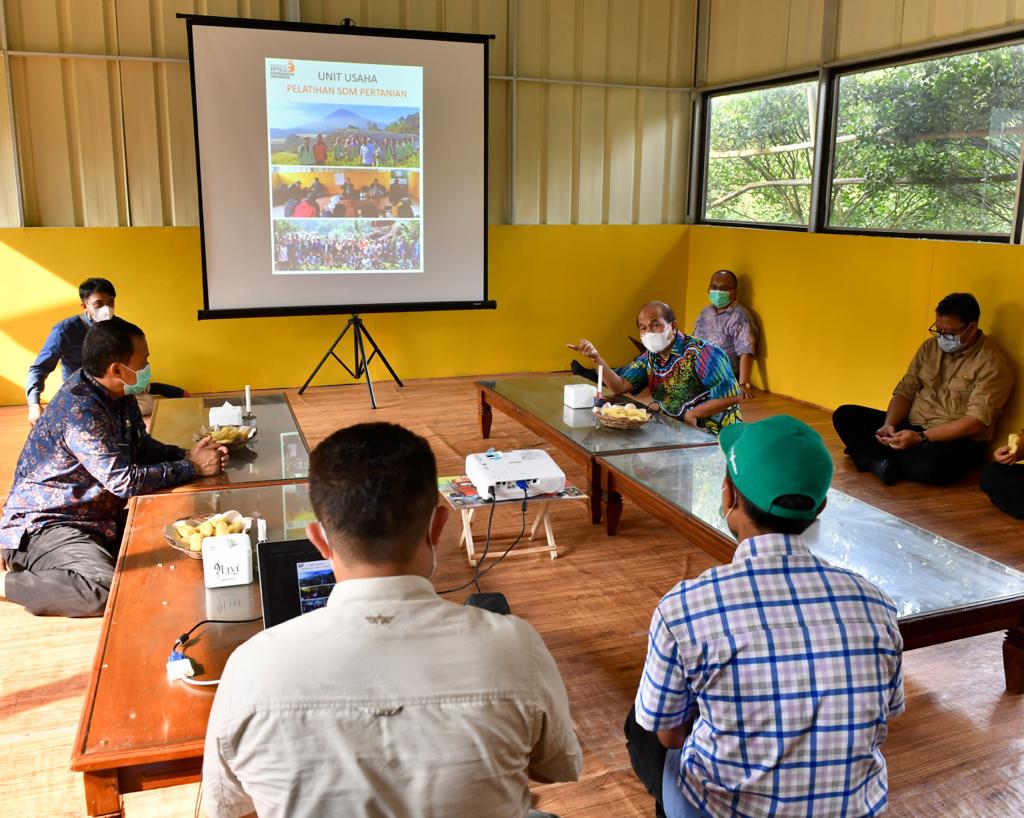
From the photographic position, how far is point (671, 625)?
1.34m

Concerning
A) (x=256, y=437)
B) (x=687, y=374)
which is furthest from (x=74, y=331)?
(x=687, y=374)

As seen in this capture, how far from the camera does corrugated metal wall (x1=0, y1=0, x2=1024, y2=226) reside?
552cm

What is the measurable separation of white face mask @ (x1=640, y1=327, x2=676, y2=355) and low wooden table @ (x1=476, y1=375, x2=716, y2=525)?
331 mm

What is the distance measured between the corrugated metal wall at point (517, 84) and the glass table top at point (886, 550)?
322 cm

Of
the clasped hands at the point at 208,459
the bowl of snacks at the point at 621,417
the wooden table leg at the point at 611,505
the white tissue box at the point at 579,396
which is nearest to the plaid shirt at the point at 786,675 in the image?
the clasped hands at the point at 208,459

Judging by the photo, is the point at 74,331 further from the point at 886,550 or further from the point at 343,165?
the point at 886,550

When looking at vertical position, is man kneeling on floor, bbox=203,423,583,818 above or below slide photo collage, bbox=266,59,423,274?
below

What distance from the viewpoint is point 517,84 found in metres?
6.57

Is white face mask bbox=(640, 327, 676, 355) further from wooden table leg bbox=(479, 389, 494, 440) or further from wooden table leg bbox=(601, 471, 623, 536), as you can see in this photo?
wooden table leg bbox=(479, 389, 494, 440)

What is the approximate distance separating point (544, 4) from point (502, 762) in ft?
21.2

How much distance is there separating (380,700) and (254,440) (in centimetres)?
247

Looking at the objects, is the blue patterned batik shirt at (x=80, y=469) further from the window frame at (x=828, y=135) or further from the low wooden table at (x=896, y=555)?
the window frame at (x=828, y=135)

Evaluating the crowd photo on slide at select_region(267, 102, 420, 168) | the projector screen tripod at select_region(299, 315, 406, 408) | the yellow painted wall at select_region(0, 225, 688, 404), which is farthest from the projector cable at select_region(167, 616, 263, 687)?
the yellow painted wall at select_region(0, 225, 688, 404)

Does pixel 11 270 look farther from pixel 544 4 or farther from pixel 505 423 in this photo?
pixel 544 4
